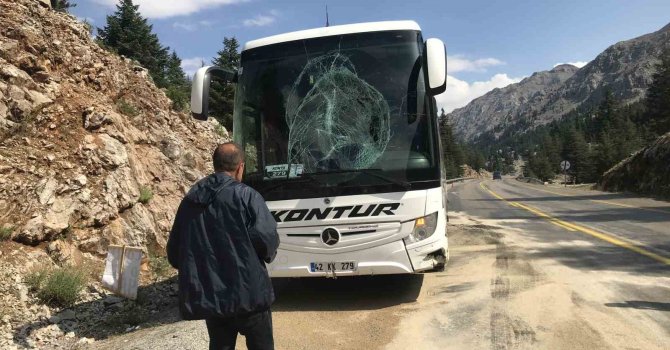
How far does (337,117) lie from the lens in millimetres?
6055

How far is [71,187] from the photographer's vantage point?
7992 mm

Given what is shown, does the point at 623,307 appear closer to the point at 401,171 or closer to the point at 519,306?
the point at 519,306

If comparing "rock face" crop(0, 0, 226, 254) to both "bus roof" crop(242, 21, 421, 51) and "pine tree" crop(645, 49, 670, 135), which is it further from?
"pine tree" crop(645, 49, 670, 135)

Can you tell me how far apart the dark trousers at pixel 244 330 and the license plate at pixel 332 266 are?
270 cm

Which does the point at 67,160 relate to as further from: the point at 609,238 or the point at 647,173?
the point at 647,173

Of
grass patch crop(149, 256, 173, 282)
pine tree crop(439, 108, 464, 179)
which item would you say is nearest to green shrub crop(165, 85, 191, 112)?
grass patch crop(149, 256, 173, 282)

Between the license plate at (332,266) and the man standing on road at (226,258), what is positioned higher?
the man standing on road at (226,258)

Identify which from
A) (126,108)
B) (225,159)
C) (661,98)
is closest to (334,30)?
(225,159)

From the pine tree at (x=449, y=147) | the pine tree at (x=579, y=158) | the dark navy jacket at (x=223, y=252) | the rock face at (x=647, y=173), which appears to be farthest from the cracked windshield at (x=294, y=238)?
the pine tree at (x=579, y=158)

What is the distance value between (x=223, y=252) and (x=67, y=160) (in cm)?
688

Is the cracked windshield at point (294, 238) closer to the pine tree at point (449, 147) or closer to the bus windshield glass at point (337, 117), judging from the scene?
the bus windshield glass at point (337, 117)

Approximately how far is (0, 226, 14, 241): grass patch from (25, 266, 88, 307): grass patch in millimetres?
708

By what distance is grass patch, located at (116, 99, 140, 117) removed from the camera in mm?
11398

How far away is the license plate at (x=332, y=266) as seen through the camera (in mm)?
5707
